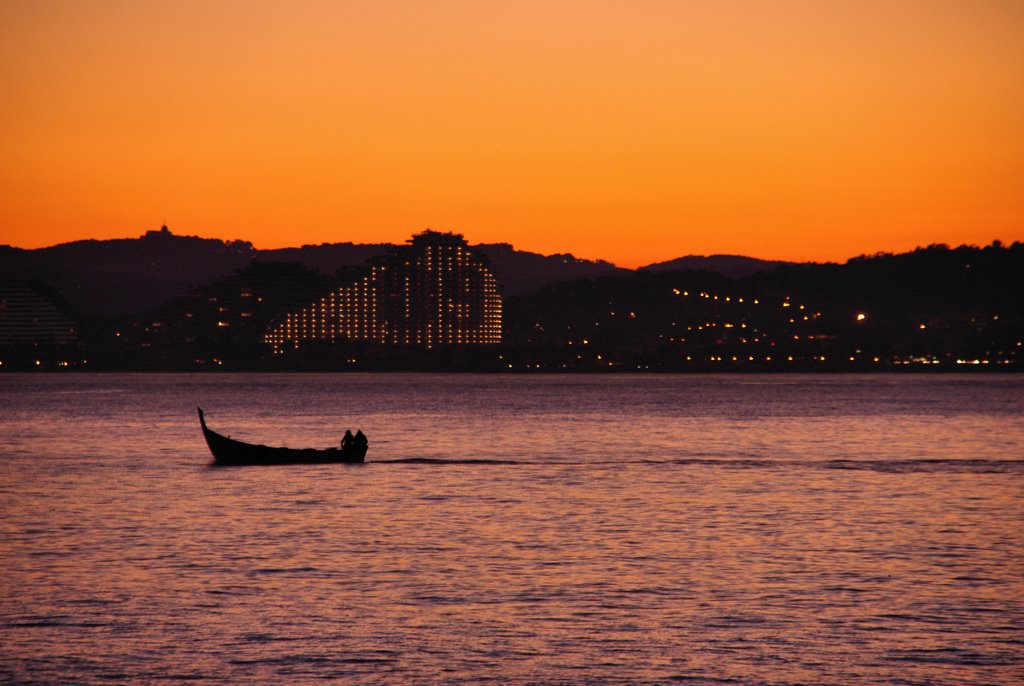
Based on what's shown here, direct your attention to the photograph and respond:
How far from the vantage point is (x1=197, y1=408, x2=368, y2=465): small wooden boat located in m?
70.8

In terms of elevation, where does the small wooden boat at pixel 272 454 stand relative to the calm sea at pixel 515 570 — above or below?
above

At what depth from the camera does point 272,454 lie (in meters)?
71.1

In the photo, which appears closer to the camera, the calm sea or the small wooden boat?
the calm sea

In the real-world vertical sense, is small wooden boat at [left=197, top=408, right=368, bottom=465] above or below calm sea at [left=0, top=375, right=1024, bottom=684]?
above

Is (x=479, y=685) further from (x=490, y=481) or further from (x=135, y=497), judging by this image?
(x=490, y=481)

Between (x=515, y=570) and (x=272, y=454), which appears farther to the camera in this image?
(x=272, y=454)

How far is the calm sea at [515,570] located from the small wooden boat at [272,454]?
1240 millimetres

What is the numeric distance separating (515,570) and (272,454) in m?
38.3

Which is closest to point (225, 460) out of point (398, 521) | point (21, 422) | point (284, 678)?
point (398, 521)

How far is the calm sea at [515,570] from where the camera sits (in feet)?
80.8

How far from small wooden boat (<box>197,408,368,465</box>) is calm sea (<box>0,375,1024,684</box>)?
1.24 meters

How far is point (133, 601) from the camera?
1197 inches

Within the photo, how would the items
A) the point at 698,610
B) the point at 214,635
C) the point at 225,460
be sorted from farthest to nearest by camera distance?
the point at 225,460
the point at 698,610
the point at 214,635

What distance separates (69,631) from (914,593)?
777 inches
